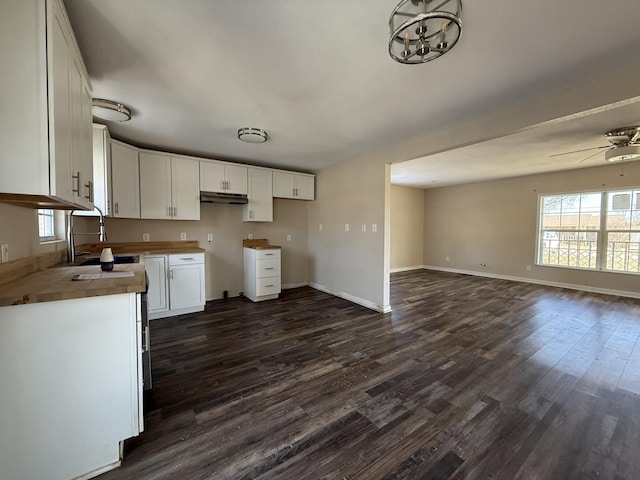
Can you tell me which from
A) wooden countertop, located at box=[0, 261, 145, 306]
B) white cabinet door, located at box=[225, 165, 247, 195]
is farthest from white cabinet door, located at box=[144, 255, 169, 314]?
wooden countertop, located at box=[0, 261, 145, 306]

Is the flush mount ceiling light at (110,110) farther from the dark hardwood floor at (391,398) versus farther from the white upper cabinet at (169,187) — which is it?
the dark hardwood floor at (391,398)

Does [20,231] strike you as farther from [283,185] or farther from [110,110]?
[283,185]

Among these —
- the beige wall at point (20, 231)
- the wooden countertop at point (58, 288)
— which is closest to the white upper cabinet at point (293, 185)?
the beige wall at point (20, 231)

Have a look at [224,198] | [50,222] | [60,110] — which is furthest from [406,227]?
[60,110]

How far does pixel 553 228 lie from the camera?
5.80 m

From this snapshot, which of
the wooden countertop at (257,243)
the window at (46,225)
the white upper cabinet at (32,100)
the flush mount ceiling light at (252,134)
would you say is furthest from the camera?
the wooden countertop at (257,243)

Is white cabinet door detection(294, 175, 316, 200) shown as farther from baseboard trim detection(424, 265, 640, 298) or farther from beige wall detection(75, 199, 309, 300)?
baseboard trim detection(424, 265, 640, 298)

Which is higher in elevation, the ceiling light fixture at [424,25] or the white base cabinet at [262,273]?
the ceiling light fixture at [424,25]

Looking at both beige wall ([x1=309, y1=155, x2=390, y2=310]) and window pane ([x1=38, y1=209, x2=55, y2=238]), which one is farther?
beige wall ([x1=309, y1=155, x2=390, y2=310])

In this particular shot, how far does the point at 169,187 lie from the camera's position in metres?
3.89

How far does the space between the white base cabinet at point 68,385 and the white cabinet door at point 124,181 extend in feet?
7.93

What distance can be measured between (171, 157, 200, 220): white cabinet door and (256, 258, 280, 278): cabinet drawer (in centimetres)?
125

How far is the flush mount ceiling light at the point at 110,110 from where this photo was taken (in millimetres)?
2389

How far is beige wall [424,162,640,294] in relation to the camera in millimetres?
5141
